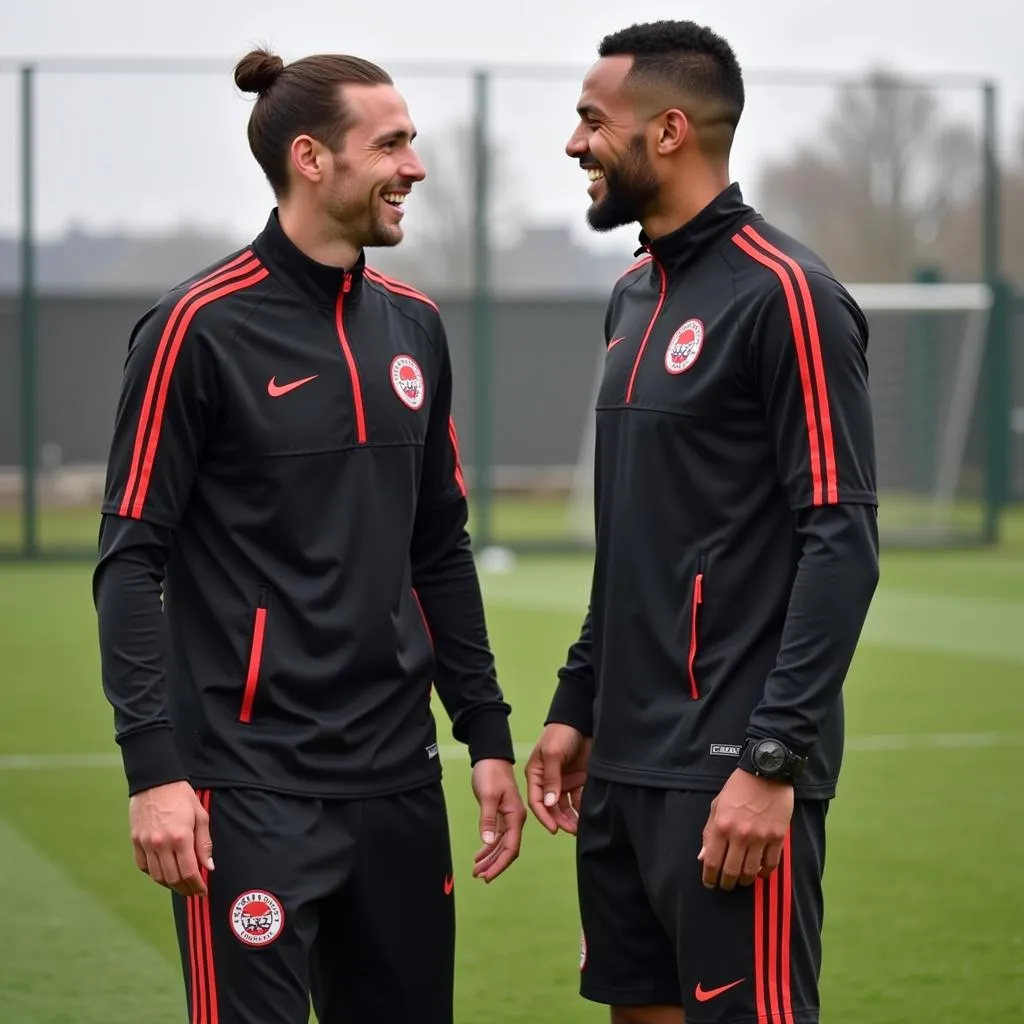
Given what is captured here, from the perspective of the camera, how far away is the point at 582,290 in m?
19.9

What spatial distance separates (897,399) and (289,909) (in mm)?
17190

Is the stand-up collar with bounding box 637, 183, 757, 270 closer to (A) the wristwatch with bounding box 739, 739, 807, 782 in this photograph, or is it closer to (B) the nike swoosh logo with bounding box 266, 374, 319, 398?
(B) the nike swoosh logo with bounding box 266, 374, 319, 398

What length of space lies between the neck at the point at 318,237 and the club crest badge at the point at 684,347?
1.92 feet

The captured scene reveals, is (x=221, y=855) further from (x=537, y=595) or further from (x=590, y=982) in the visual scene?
(x=537, y=595)

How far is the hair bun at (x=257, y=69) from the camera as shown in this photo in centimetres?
327

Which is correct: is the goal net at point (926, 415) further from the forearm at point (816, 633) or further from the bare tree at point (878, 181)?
the forearm at point (816, 633)

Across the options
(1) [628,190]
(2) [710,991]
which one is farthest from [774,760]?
(1) [628,190]

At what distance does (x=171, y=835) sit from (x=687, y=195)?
1390mm

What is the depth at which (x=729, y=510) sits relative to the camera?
3100mm

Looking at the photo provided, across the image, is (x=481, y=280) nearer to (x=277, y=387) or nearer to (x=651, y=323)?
(x=651, y=323)

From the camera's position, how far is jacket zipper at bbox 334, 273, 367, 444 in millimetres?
3211

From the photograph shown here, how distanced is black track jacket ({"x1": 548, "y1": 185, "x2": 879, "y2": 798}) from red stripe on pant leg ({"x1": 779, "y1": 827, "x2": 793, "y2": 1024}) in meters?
0.11

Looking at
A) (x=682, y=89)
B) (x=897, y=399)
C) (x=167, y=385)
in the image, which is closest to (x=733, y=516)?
(x=682, y=89)

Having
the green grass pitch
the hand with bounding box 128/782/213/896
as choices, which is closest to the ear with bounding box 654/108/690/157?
the hand with bounding box 128/782/213/896
